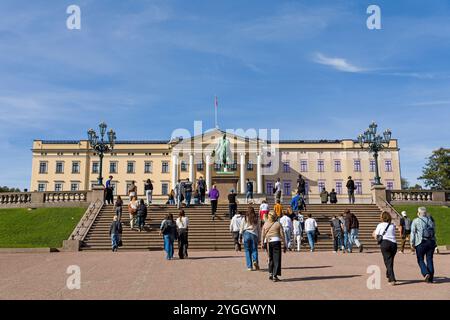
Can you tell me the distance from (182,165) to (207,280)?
244ft

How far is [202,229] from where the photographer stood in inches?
922

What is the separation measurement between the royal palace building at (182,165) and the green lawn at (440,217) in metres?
53.7

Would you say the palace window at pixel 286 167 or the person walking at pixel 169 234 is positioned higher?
the palace window at pixel 286 167

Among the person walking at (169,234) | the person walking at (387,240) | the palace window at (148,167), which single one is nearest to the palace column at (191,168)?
the palace window at (148,167)

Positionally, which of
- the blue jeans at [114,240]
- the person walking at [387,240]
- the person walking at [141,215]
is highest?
the person walking at [141,215]

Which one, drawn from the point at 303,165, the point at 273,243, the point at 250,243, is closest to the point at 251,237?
the point at 250,243

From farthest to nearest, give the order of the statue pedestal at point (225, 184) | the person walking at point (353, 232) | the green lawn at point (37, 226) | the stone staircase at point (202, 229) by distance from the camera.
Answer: the statue pedestal at point (225, 184) < the green lawn at point (37, 226) < the stone staircase at point (202, 229) < the person walking at point (353, 232)

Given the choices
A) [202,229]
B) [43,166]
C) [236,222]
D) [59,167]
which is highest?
[43,166]

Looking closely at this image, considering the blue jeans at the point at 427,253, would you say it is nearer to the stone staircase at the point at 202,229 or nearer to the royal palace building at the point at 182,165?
the stone staircase at the point at 202,229

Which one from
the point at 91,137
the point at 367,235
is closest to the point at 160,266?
the point at 367,235

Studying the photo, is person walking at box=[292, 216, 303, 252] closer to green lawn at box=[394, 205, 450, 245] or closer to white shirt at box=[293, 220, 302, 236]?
white shirt at box=[293, 220, 302, 236]

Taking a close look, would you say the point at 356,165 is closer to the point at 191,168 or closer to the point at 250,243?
the point at 191,168

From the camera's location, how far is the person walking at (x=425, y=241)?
33.3 feet

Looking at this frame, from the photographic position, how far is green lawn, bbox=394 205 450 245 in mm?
23023
